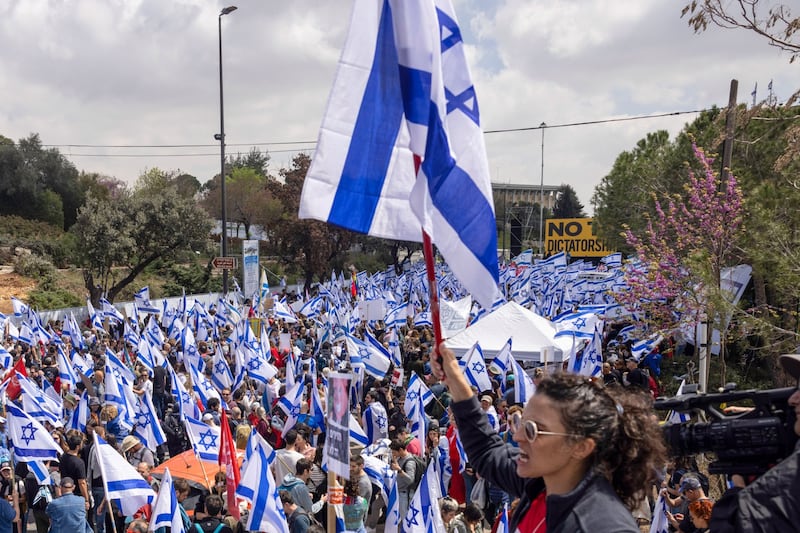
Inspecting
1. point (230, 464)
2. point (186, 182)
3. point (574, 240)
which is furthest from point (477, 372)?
point (186, 182)

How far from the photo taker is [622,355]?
58.7 feet

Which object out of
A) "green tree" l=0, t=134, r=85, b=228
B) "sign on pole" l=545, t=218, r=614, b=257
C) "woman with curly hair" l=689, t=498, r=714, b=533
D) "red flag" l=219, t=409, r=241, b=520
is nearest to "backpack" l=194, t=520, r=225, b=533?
"red flag" l=219, t=409, r=241, b=520

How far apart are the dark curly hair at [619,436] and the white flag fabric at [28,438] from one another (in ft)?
25.2

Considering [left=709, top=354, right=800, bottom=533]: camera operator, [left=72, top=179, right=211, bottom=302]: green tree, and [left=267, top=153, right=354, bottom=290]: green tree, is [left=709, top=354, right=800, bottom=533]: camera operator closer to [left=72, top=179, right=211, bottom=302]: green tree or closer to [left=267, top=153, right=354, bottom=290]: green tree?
[left=72, top=179, right=211, bottom=302]: green tree

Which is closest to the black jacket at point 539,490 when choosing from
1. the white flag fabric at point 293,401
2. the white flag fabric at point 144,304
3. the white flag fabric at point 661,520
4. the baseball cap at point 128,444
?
the white flag fabric at point 661,520

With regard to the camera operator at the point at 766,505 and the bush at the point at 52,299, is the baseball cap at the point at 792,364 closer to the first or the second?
the camera operator at the point at 766,505

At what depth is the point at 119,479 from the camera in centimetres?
729

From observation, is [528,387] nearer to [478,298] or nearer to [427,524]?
[427,524]

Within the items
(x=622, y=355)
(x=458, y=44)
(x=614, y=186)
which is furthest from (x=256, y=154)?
(x=458, y=44)

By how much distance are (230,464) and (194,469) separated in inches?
48.8

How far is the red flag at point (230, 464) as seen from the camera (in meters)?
7.38

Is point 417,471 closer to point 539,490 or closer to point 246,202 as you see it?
point 539,490

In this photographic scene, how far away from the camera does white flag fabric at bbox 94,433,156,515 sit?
23.5 ft

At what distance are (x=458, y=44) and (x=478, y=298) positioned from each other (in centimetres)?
108
